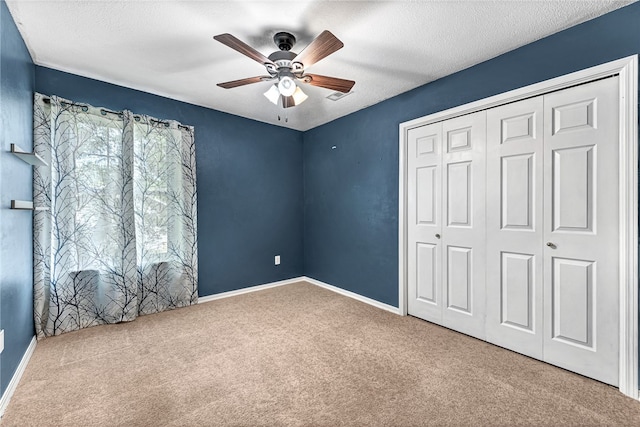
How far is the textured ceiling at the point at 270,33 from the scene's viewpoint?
1.86 meters

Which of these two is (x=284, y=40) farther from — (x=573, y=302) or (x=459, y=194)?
(x=573, y=302)

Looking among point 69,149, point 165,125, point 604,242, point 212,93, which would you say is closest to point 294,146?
point 212,93

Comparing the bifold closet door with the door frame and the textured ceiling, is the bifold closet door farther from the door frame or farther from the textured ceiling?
the door frame

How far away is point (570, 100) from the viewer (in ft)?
6.72

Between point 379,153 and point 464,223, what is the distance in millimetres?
1328

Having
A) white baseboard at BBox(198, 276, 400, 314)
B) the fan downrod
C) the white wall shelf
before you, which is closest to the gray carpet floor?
white baseboard at BBox(198, 276, 400, 314)

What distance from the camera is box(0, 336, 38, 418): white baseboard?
5.56 feet

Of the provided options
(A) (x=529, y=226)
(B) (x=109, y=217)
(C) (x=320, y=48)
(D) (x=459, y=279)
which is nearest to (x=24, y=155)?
(B) (x=109, y=217)

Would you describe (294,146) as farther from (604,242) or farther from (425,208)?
(604,242)

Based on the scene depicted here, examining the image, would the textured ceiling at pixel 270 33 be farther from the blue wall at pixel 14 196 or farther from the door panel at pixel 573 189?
the door panel at pixel 573 189

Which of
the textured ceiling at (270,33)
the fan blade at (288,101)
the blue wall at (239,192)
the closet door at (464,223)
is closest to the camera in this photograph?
the textured ceiling at (270,33)

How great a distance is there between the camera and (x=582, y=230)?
6.57 feet

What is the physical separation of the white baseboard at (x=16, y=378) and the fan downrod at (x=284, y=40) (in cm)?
291

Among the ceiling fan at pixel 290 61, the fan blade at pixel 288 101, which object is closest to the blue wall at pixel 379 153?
the ceiling fan at pixel 290 61
